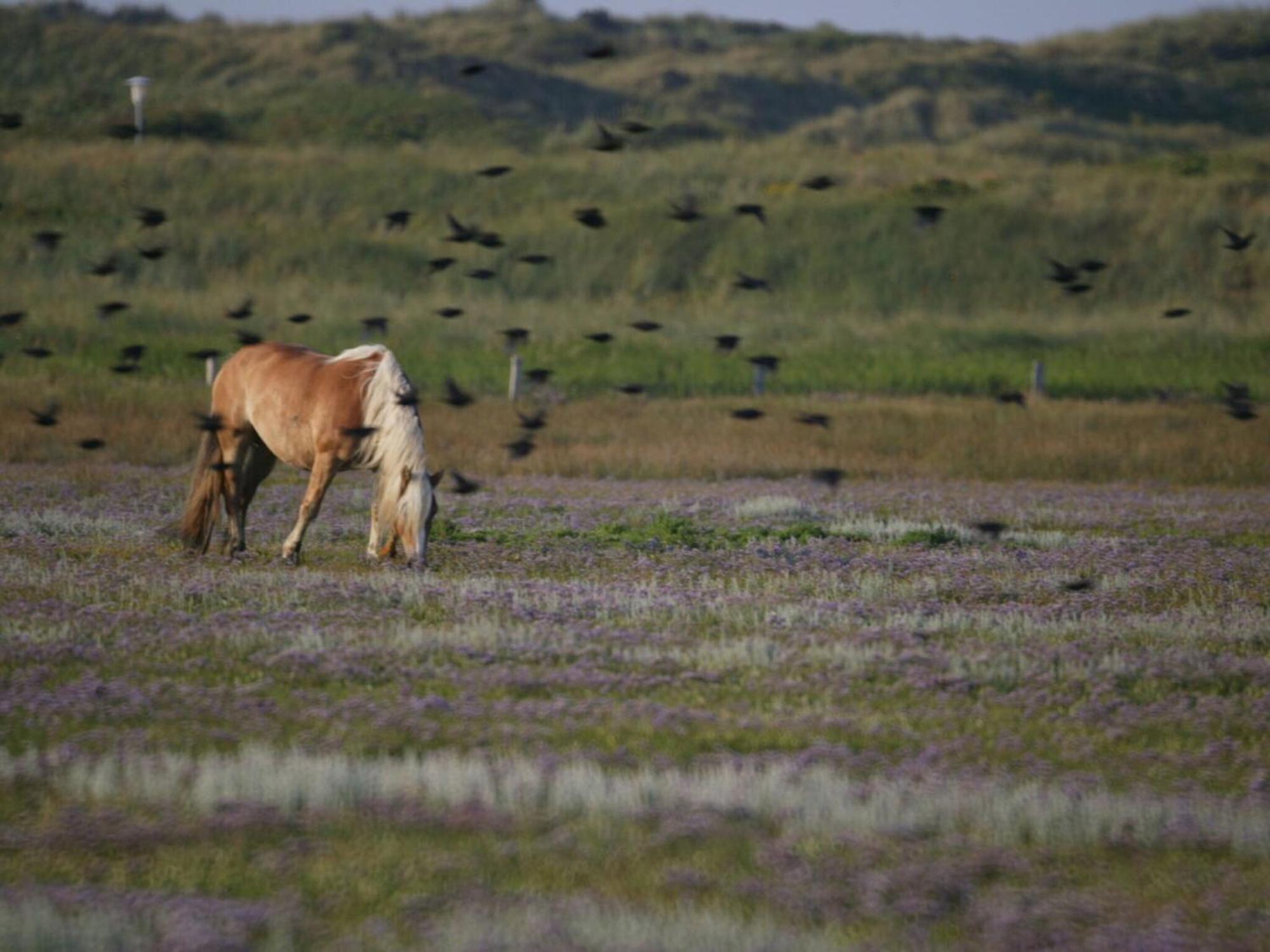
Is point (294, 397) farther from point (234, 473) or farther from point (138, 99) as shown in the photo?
point (138, 99)

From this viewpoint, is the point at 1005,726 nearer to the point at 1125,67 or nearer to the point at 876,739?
the point at 876,739

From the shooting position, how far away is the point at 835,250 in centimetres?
6203

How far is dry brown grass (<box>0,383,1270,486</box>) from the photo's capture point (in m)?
32.5

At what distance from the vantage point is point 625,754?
9586mm

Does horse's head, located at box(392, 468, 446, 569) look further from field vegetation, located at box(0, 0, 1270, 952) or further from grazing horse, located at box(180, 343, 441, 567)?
field vegetation, located at box(0, 0, 1270, 952)

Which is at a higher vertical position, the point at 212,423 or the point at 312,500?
the point at 212,423

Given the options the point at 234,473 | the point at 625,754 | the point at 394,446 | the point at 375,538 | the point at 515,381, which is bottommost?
the point at 515,381

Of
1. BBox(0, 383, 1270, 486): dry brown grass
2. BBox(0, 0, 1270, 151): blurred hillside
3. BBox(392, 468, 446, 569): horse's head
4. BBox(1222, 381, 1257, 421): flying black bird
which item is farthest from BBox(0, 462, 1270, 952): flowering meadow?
BBox(0, 0, 1270, 151): blurred hillside

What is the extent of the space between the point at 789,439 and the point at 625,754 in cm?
2575

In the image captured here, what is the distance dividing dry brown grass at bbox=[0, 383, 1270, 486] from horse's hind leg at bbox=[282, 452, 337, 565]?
14.1 meters

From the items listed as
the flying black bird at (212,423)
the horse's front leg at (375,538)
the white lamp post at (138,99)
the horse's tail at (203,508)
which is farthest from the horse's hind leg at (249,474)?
the white lamp post at (138,99)

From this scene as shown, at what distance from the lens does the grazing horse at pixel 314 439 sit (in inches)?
635

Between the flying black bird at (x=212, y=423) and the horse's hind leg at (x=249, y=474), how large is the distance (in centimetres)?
49

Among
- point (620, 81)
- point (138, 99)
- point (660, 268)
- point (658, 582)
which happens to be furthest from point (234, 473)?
point (620, 81)
